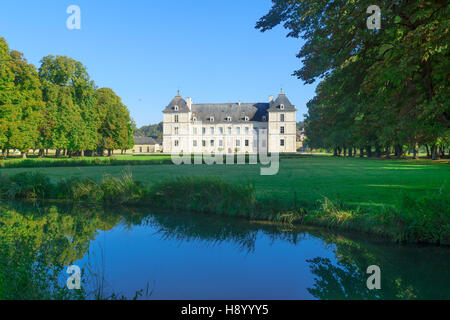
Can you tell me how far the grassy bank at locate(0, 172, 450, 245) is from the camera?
Answer: 5.46m

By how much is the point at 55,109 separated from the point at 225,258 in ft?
115

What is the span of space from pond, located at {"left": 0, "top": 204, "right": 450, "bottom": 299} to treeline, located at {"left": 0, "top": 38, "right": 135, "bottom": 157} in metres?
23.6

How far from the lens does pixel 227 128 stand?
2291 inches

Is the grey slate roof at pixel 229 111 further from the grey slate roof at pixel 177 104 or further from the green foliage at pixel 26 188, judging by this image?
the green foliage at pixel 26 188

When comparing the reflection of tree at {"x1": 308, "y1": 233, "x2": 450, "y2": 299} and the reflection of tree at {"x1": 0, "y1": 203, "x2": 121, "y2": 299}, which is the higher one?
the reflection of tree at {"x1": 0, "y1": 203, "x2": 121, "y2": 299}

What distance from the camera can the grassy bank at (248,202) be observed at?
17.9ft

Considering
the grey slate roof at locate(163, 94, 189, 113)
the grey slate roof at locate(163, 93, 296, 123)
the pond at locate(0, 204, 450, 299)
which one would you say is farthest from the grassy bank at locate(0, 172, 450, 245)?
the grey slate roof at locate(163, 93, 296, 123)

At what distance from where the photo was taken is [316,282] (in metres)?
4.09

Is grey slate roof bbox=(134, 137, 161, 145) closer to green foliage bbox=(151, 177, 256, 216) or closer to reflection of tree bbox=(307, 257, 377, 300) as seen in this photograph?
green foliage bbox=(151, 177, 256, 216)

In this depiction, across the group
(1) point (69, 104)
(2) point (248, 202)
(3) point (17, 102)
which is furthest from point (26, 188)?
(1) point (69, 104)

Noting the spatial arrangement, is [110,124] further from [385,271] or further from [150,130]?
[150,130]

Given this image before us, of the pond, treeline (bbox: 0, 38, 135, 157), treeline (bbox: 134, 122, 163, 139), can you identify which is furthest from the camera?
treeline (bbox: 134, 122, 163, 139)
